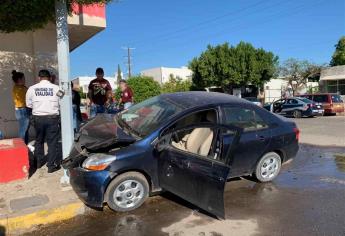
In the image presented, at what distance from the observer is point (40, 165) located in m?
7.05

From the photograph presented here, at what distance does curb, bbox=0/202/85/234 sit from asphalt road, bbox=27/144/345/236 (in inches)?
4.9

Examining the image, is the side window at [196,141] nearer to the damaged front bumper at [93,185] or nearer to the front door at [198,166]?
the front door at [198,166]

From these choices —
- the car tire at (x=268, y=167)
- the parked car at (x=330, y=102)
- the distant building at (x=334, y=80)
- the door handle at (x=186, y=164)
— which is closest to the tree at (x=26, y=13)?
the door handle at (x=186, y=164)

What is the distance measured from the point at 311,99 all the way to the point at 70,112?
22.2 meters

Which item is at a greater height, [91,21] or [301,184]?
[91,21]

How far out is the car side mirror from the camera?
5.04 m

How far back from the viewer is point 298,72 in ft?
166

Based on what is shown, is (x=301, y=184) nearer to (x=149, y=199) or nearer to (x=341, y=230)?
(x=341, y=230)

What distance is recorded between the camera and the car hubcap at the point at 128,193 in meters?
4.95

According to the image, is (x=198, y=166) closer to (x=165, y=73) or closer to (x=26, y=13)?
(x=26, y=13)

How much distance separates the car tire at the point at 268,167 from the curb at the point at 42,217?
2.96 m

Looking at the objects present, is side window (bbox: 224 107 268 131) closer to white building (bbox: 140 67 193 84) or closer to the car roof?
the car roof

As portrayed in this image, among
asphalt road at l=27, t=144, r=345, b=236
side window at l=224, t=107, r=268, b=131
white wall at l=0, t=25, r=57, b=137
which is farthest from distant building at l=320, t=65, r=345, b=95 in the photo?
side window at l=224, t=107, r=268, b=131

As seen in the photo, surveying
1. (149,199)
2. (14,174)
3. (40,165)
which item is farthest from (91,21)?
(149,199)
